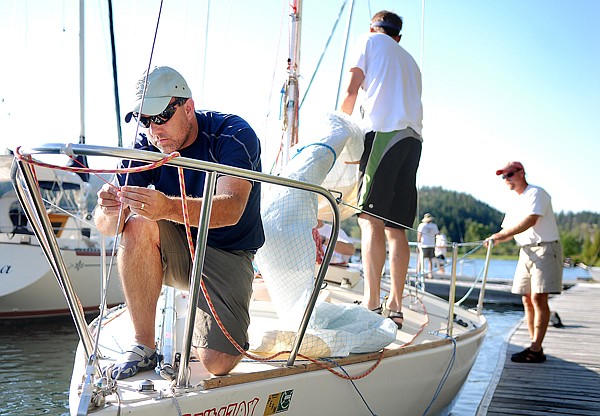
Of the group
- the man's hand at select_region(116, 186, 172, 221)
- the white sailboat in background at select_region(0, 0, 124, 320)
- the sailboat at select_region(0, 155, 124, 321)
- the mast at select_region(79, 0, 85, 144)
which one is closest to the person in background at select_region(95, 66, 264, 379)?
the man's hand at select_region(116, 186, 172, 221)

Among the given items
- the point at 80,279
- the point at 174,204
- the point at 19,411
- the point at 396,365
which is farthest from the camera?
the point at 80,279

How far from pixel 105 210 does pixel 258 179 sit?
584mm

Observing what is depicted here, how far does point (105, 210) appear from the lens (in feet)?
7.82

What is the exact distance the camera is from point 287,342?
9.70ft

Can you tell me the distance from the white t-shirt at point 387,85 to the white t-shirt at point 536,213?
1.71 meters

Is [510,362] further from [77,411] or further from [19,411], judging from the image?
[77,411]

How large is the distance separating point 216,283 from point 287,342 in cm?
52

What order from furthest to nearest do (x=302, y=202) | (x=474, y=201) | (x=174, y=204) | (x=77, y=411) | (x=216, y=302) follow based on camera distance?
(x=474, y=201), (x=302, y=202), (x=216, y=302), (x=174, y=204), (x=77, y=411)

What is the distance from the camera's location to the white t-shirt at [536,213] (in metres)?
5.50

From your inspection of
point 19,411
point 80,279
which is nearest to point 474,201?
point 80,279

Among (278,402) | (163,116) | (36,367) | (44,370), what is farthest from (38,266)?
(278,402)

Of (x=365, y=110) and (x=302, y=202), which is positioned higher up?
(x=365, y=110)

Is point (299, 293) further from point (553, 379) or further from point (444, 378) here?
→ point (553, 379)

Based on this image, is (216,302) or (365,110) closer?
(216,302)
